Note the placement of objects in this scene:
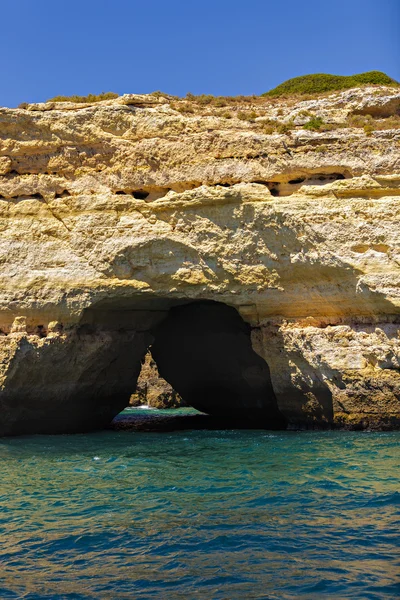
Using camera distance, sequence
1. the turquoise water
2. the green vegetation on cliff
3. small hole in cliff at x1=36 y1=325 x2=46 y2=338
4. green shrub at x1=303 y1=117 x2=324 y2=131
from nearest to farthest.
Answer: the turquoise water, small hole in cliff at x1=36 y1=325 x2=46 y2=338, green shrub at x1=303 y1=117 x2=324 y2=131, the green vegetation on cliff

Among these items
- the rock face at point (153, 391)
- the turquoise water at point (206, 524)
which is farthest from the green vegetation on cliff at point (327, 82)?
the rock face at point (153, 391)

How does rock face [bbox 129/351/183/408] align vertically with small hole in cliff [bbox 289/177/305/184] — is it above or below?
below

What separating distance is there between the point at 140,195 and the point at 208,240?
262cm

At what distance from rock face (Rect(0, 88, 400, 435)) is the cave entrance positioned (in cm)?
464

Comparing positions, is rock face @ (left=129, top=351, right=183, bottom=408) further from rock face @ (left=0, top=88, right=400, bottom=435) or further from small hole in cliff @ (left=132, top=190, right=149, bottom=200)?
small hole in cliff @ (left=132, top=190, right=149, bottom=200)

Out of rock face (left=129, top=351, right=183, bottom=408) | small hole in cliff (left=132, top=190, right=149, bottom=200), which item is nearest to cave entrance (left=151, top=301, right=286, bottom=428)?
small hole in cliff (left=132, top=190, right=149, bottom=200)

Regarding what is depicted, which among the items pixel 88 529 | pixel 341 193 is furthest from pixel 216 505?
pixel 341 193

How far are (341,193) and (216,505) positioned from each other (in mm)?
10374

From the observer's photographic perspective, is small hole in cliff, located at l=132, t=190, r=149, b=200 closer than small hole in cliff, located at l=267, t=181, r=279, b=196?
No

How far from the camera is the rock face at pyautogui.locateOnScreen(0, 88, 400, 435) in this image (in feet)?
55.5

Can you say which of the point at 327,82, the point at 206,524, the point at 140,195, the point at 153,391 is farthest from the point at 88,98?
the point at 153,391

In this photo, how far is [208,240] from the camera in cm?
1812

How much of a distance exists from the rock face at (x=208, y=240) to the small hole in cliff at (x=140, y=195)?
0.06 metres

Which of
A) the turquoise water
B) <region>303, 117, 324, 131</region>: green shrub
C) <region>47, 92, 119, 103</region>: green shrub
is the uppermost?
<region>47, 92, 119, 103</region>: green shrub
